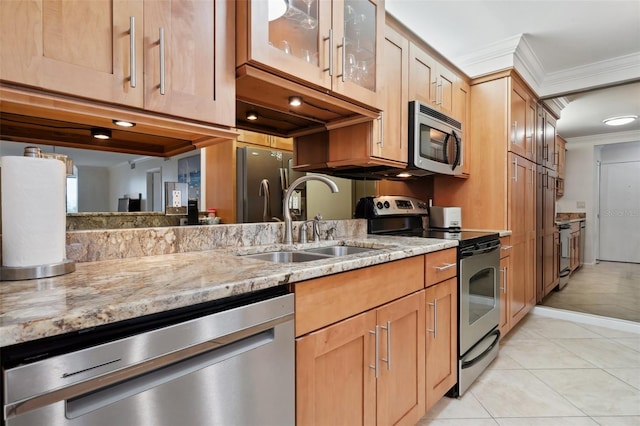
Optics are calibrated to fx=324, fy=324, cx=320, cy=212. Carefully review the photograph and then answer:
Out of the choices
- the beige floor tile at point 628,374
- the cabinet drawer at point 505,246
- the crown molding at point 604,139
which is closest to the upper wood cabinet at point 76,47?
the cabinet drawer at point 505,246

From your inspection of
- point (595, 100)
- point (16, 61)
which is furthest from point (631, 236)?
point (16, 61)

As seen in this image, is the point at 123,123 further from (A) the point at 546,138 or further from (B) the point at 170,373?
(A) the point at 546,138

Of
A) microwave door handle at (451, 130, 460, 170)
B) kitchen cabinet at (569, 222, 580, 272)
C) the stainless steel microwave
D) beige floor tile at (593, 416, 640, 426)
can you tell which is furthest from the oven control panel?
kitchen cabinet at (569, 222, 580, 272)

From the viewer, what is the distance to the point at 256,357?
862 mm

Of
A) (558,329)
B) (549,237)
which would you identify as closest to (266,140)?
(558,329)

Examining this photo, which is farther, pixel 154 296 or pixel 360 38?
pixel 360 38

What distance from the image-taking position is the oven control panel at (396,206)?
2.32 metres

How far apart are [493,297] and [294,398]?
6.06 ft

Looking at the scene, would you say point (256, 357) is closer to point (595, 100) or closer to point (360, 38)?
point (360, 38)

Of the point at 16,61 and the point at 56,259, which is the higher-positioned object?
the point at 16,61

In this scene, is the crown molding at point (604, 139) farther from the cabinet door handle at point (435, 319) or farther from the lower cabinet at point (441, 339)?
the cabinet door handle at point (435, 319)

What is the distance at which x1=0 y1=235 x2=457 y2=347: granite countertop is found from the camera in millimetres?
568

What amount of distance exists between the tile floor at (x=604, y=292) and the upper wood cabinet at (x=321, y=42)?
3333 millimetres

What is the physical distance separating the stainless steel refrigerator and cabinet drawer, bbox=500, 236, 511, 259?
5.23 feet
